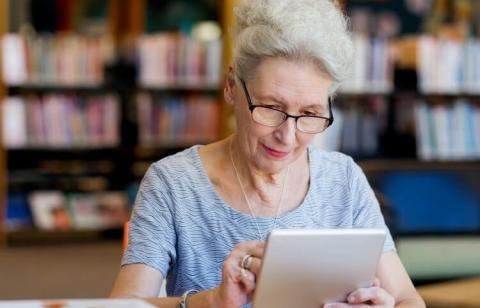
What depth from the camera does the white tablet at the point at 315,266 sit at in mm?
1933

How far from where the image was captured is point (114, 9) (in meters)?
8.35

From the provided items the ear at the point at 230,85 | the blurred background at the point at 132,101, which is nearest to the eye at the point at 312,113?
the ear at the point at 230,85

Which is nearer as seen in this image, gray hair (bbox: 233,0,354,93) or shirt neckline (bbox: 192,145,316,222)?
gray hair (bbox: 233,0,354,93)

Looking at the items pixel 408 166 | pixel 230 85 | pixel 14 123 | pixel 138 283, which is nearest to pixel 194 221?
pixel 138 283

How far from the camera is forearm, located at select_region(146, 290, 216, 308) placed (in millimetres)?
2105

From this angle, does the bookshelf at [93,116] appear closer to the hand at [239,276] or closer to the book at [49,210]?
the book at [49,210]

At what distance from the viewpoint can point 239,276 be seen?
2027 mm

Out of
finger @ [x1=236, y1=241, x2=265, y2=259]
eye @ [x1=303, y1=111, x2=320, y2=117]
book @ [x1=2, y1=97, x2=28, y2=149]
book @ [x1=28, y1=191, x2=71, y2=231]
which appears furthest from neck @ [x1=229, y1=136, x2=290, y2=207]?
book @ [x1=28, y1=191, x2=71, y2=231]

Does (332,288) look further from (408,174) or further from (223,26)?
(223,26)

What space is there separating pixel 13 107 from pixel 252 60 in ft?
18.1

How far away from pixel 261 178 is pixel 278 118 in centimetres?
23

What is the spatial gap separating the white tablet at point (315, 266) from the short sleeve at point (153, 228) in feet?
1.43

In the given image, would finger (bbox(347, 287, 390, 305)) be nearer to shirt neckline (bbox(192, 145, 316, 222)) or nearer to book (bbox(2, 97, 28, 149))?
shirt neckline (bbox(192, 145, 316, 222))

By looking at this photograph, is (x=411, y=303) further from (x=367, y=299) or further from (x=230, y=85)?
(x=230, y=85)
